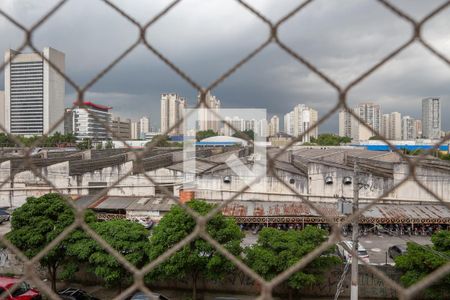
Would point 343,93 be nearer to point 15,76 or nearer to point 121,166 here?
point 15,76

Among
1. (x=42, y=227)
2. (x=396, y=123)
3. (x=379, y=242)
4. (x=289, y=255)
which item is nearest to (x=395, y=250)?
(x=379, y=242)

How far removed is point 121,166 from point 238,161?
2.33m

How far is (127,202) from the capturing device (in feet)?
25.2

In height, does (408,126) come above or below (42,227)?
above

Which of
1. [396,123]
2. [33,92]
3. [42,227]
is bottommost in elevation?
[42,227]

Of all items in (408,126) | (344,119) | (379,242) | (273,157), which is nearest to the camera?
(273,157)

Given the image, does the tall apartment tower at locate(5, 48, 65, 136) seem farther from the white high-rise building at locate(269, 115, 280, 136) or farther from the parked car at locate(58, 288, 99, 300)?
the parked car at locate(58, 288, 99, 300)

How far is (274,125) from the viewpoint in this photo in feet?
3.23

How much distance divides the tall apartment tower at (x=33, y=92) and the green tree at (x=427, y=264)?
136 inches

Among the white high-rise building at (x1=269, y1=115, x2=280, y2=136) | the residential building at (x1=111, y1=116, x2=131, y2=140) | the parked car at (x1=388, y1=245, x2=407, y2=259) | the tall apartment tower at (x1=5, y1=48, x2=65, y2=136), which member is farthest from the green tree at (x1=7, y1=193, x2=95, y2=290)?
the parked car at (x1=388, y1=245, x2=407, y2=259)

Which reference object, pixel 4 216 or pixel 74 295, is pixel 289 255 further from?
pixel 4 216

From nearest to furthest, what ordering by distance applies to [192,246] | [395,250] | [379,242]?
[192,246] → [395,250] → [379,242]

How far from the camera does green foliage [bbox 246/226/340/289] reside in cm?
Result: 383

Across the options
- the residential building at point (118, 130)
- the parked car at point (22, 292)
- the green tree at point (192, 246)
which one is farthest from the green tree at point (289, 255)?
the residential building at point (118, 130)
